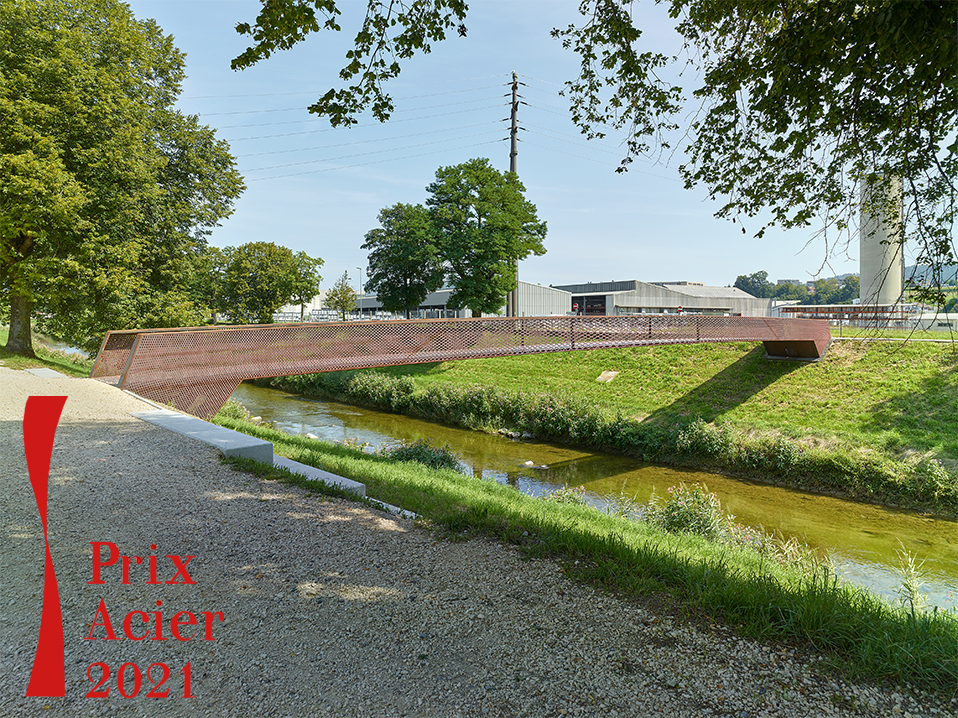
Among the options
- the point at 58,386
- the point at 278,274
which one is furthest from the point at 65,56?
the point at 278,274

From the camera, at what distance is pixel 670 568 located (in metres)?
3.89

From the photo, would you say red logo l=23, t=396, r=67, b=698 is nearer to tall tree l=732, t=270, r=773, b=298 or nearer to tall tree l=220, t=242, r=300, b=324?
tall tree l=220, t=242, r=300, b=324

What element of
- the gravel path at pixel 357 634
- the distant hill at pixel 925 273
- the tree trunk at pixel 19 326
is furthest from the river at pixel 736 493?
the tree trunk at pixel 19 326

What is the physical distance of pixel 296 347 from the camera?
11.0 metres

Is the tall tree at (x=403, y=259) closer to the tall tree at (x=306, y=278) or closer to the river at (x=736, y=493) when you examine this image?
the tall tree at (x=306, y=278)

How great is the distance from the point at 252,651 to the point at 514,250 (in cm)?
2926

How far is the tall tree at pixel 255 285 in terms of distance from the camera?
38.9 m

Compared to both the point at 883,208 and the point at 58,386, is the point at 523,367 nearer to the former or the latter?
the point at 58,386

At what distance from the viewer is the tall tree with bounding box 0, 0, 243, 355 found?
1416cm

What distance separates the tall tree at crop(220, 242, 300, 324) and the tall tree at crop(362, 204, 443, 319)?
22.9ft

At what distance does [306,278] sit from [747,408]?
34251 millimetres

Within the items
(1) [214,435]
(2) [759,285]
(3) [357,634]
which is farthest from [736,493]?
(2) [759,285]

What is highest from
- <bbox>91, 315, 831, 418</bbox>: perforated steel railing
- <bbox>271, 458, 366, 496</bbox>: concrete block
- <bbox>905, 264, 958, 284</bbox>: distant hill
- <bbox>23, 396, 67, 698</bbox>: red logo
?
<bbox>905, 264, 958, 284</bbox>: distant hill

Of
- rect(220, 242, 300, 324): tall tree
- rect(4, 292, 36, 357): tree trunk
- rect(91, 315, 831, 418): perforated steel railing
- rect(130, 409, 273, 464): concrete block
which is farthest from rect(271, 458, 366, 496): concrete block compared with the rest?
rect(220, 242, 300, 324): tall tree
